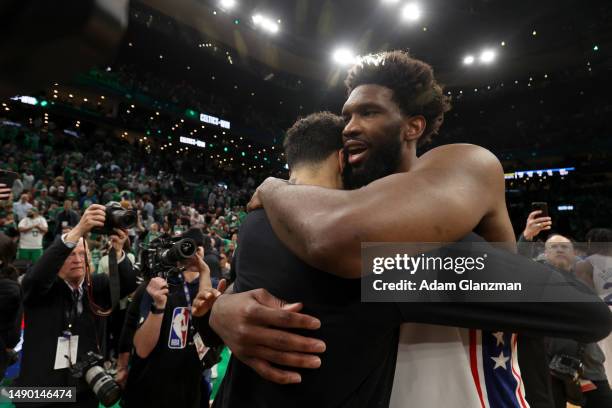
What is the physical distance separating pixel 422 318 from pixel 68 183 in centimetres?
1262

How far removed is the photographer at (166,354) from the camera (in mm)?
2520

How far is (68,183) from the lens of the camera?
11.2 m

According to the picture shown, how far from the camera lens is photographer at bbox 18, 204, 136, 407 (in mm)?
2516

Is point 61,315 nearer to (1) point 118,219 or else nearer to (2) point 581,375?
(1) point 118,219

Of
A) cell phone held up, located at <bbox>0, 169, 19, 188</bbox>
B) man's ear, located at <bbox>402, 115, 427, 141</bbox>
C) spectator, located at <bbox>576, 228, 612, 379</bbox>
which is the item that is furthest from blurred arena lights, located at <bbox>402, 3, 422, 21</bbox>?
man's ear, located at <bbox>402, 115, 427, 141</bbox>

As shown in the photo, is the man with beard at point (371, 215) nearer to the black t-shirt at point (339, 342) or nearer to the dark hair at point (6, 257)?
the black t-shirt at point (339, 342)

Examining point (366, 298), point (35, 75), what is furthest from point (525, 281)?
point (35, 75)

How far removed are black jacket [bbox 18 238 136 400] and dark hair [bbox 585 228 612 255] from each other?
4488mm

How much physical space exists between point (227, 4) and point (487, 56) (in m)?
13.2

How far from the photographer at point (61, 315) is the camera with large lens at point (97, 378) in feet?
0.31

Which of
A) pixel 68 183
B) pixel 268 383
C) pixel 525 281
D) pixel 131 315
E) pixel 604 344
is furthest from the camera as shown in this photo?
pixel 68 183

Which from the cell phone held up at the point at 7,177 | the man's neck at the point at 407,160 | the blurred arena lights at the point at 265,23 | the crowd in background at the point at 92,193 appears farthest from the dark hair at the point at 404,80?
the blurred arena lights at the point at 265,23

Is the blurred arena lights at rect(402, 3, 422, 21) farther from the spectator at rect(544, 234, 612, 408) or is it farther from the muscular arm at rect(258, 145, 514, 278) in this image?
the muscular arm at rect(258, 145, 514, 278)

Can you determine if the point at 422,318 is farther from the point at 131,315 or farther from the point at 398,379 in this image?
the point at 131,315
